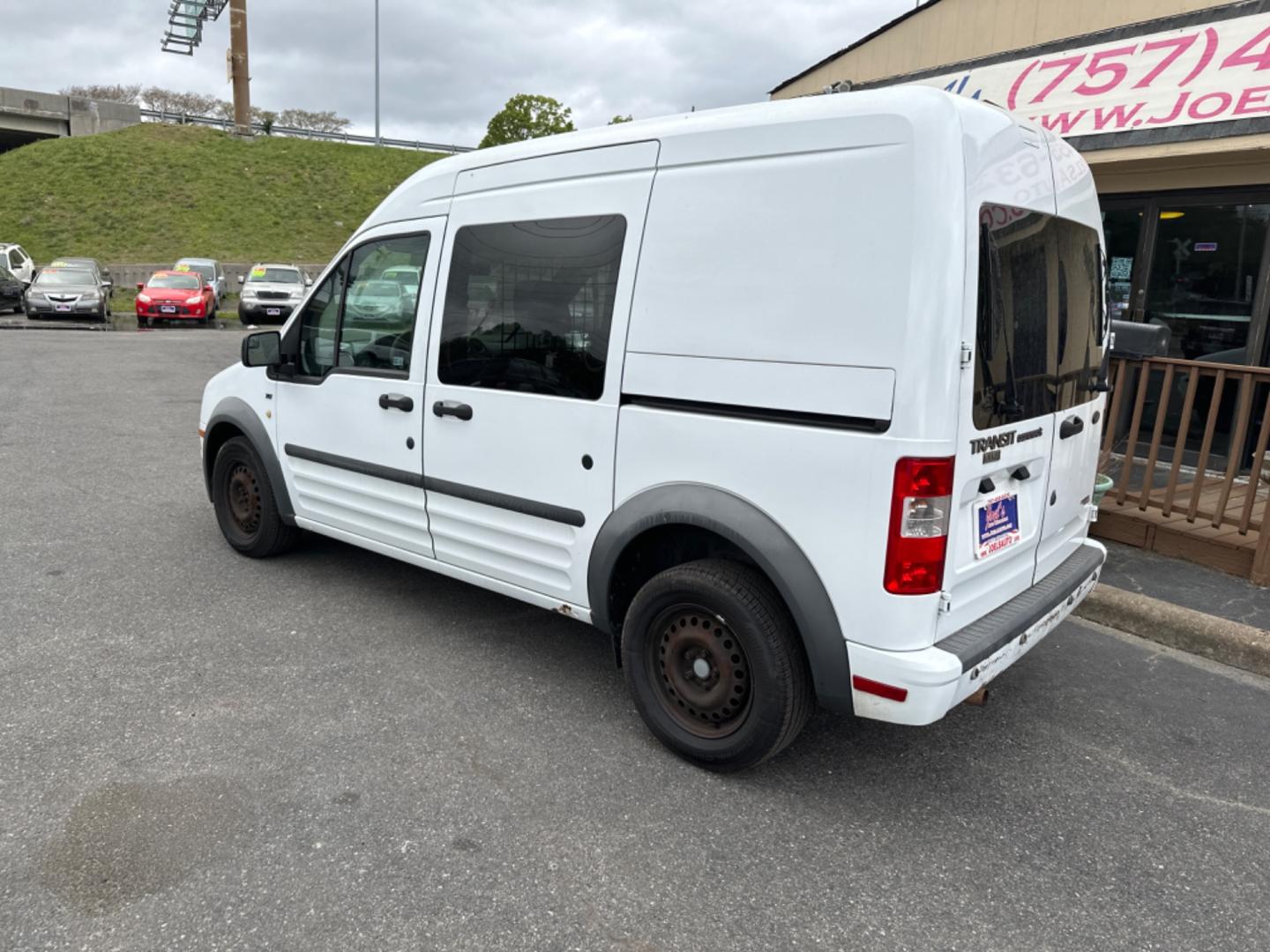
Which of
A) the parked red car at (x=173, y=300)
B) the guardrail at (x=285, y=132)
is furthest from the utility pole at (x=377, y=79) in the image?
the parked red car at (x=173, y=300)

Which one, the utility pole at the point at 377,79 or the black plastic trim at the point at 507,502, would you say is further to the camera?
the utility pole at the point at 377,79

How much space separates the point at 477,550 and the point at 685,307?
5.00 ft

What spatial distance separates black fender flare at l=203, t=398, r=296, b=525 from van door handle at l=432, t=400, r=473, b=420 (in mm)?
1479

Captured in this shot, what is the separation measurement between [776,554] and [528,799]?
3.80ft

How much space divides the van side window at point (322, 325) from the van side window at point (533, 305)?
3.00 feet

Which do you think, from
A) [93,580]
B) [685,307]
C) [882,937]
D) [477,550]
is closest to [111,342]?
[93,580]

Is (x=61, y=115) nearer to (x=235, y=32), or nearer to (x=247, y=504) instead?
(x=235, y=32)

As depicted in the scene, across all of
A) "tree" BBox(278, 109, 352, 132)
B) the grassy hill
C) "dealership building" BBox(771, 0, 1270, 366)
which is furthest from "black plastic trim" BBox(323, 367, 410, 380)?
"tree" BBox(278, 109, 352, 132)

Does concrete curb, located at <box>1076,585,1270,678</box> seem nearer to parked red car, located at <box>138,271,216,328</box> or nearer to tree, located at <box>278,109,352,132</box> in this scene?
parked red car, located at <box>138,271,216,328</box>

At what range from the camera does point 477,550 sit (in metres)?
3.87

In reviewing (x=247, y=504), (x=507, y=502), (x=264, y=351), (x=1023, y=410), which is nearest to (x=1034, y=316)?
(x=1023, y=410)

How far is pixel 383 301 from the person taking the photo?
4.23 meters

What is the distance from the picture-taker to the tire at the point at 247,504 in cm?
499

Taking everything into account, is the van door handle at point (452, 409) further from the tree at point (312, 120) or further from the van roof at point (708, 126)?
the tree at point (312, 120)
